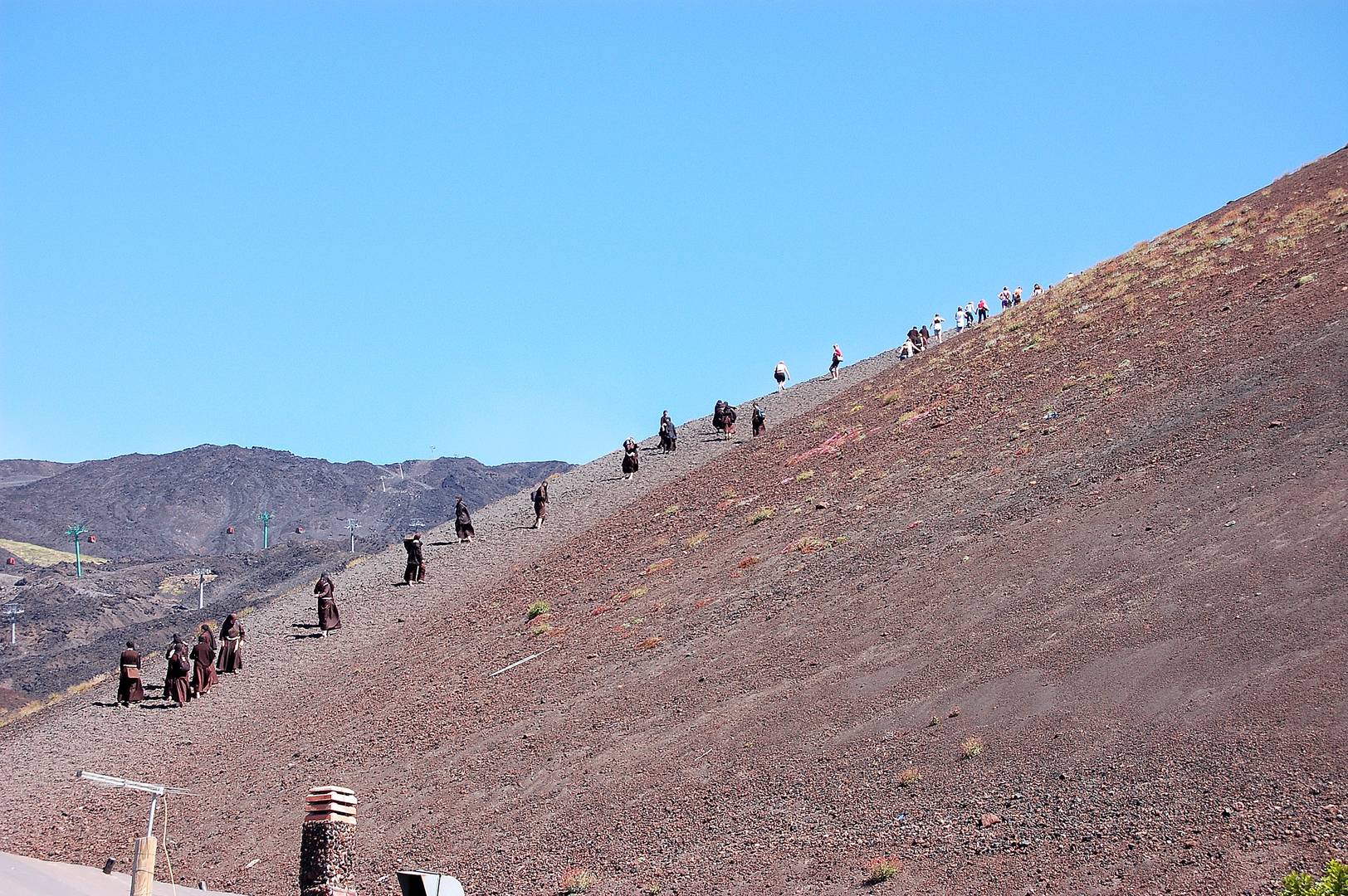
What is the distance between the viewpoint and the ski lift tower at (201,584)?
3360 inches

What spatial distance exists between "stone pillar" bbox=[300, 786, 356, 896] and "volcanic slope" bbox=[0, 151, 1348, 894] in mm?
3346

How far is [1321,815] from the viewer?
Answer: 41.7ft

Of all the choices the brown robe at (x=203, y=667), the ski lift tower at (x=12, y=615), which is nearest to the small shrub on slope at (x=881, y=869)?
the brown robe at (x=203, y=667)

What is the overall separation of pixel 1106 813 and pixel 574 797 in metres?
8.14

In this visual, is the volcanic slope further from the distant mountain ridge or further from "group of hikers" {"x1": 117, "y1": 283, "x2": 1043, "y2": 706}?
the distant mountain ridge

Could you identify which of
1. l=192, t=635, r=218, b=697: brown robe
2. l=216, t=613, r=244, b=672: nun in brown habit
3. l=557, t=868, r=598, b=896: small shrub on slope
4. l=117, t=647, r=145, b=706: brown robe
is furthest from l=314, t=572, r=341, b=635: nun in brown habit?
l=557, t=868, r=598, b=896: small shrub on slope

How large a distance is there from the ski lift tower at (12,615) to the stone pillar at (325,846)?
78.4 metres

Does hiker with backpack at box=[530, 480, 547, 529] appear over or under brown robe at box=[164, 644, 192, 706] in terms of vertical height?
over

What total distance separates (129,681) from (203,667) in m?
1.52

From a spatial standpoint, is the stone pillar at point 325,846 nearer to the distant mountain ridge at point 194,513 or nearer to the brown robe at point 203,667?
the brown robe at point 203,667

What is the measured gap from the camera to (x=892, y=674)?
65.1 ft

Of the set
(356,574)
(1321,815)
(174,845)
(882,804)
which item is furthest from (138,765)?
(1321,815)

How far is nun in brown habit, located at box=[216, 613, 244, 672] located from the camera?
1243 inches

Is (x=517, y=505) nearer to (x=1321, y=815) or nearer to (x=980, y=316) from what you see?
(x=980, y=316)
